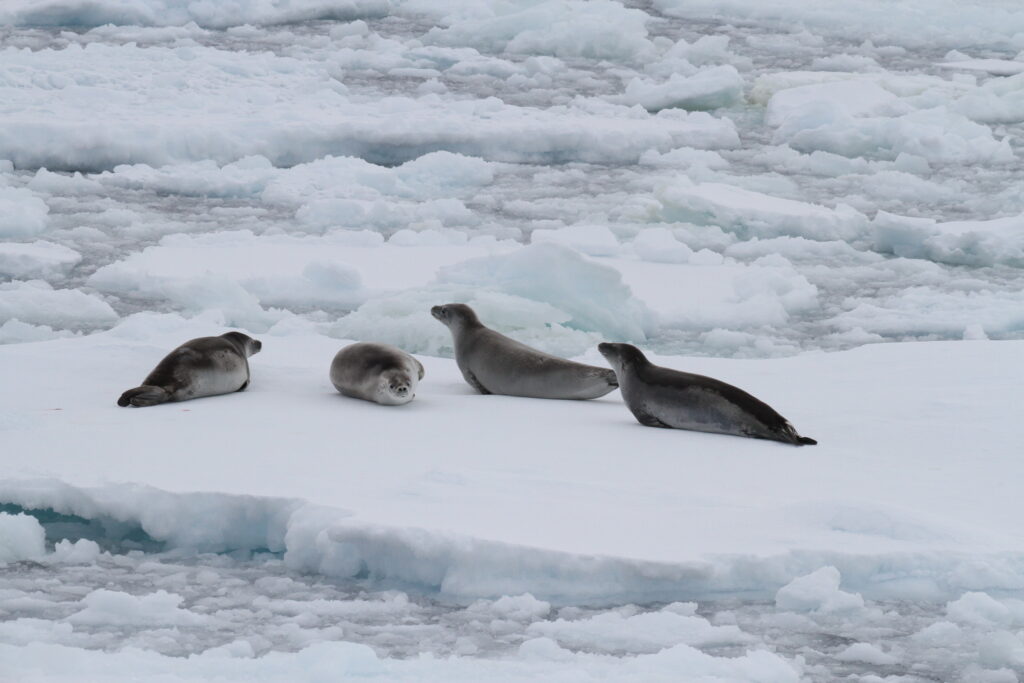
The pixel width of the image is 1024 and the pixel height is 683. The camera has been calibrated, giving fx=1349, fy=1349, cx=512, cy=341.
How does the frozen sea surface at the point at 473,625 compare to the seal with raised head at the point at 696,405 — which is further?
the seal with raised head at the point at 696,405

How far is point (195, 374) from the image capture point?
4.37 m

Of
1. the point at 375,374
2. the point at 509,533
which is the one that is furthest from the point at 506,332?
the point at 509,533

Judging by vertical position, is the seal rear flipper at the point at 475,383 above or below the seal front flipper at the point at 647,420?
above

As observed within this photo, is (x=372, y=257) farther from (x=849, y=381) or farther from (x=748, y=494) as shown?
(x=748, y=494)

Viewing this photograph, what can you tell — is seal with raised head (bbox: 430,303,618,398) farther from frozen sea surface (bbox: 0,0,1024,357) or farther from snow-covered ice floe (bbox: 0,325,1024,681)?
frozen sea surface (bbox: 0,0,1024,357)

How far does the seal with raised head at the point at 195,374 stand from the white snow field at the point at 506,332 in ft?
0.29

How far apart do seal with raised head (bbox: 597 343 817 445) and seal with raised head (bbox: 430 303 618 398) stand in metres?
0.34

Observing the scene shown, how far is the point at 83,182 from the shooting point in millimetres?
9227

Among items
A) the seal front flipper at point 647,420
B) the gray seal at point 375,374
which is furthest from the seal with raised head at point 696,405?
the gray seal at point 375,374

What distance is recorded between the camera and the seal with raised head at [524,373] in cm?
470

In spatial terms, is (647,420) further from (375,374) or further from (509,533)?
(509,533)

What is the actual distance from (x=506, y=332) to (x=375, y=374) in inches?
58.6

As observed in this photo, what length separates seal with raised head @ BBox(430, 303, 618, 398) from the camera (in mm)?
4699

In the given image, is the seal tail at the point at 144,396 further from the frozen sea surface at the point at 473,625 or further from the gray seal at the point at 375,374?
the frozen sea surface at the point at 473,625
